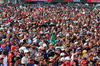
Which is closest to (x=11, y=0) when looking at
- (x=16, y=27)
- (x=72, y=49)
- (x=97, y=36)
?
(x=16, y=27)

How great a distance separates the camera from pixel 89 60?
7316 millimetres

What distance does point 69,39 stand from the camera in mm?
10758

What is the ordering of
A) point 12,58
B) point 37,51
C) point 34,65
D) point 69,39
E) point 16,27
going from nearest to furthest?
point 34,65, point 12,58, point 37,51, point 69,39, point 16,27

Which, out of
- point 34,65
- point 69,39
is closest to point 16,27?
point 69,39

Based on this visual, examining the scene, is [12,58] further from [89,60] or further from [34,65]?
[89,60]

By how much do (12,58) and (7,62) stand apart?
367mm

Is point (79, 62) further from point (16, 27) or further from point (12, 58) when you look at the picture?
point (16, 27)

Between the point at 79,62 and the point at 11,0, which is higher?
the point at 11,0

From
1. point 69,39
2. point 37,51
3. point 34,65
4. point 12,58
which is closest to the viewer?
point 34,65

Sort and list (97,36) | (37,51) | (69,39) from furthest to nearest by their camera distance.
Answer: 1. (97,36)
2. (69,39)
3. (37,51)

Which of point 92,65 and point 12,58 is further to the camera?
point 12,58

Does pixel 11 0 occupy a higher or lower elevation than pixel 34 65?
higher

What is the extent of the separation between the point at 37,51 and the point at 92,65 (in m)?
2.71

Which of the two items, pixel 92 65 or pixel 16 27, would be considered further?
pixel 16 27
